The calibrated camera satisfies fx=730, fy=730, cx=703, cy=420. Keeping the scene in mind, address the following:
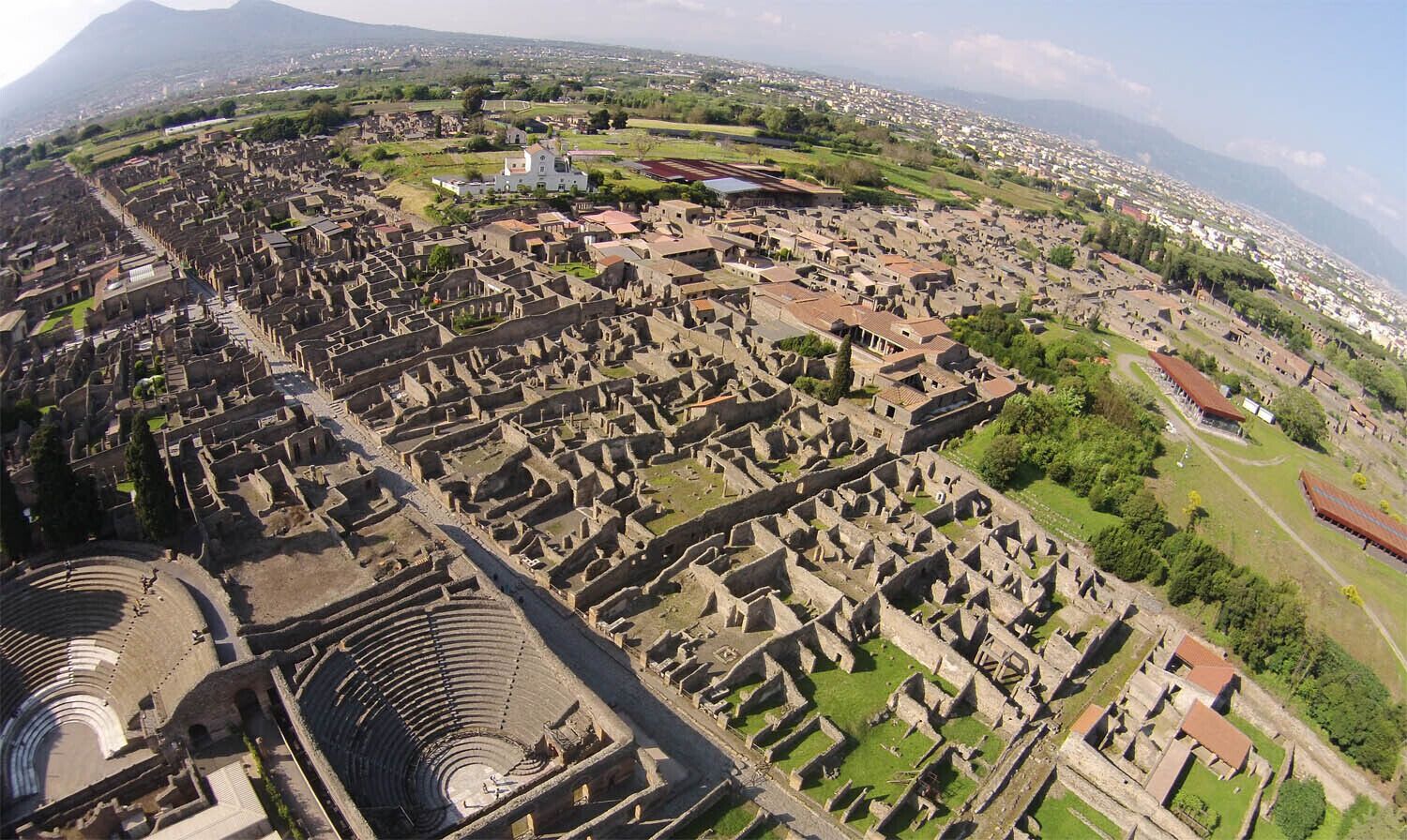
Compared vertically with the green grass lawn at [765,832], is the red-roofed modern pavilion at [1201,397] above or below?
above

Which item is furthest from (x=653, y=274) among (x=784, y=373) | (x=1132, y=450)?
(x=1132, y=450)

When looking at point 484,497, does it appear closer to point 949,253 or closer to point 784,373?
point 784,373

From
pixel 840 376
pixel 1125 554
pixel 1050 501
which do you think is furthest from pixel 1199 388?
pixel 840 376

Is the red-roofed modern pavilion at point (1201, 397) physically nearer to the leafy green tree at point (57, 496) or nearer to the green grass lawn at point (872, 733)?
the green grass lawn at point (872, 733)

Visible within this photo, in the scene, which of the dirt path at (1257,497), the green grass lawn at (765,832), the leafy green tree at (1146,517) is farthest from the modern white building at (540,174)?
the green grass lawn at (765,832)

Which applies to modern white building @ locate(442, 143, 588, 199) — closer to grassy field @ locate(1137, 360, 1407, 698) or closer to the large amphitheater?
grassy field @ locate(1137, 360, 1407, 698)
